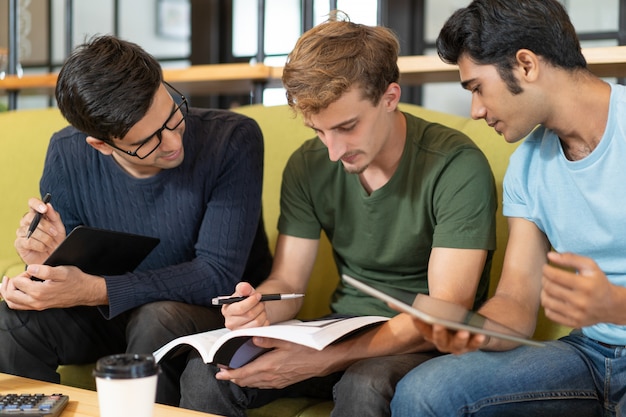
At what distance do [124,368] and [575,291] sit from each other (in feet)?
1.98

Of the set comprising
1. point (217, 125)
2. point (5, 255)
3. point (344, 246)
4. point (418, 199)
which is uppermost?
point (217, 125)

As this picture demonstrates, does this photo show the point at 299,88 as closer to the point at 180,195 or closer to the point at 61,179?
the point at 180,195

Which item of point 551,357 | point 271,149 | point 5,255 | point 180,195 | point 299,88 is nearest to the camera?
point 551,357

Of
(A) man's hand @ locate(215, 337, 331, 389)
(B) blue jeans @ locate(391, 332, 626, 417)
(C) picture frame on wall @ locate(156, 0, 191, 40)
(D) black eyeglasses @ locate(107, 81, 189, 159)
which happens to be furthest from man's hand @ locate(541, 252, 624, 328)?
(C) picture frame on wall @ locate(156, 0, 191, 40)

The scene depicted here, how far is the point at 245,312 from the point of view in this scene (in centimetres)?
147

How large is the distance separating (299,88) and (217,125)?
377 millimetres

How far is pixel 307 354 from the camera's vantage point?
1451mm

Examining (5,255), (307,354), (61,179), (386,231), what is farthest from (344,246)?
(5,255)

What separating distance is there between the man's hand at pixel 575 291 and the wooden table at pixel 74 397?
515 mm

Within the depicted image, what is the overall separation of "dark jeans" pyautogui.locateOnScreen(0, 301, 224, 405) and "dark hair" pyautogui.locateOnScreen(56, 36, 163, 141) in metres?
0.37

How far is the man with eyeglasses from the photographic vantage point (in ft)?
5.26

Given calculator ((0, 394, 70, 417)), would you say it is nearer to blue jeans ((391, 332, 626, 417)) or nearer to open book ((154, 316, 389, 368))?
open book ((154, 316, 389, 368))

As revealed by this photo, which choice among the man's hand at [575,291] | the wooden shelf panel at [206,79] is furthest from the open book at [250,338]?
the wooden shelf panel at [206,79]

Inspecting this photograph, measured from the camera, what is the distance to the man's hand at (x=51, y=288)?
1559mm
